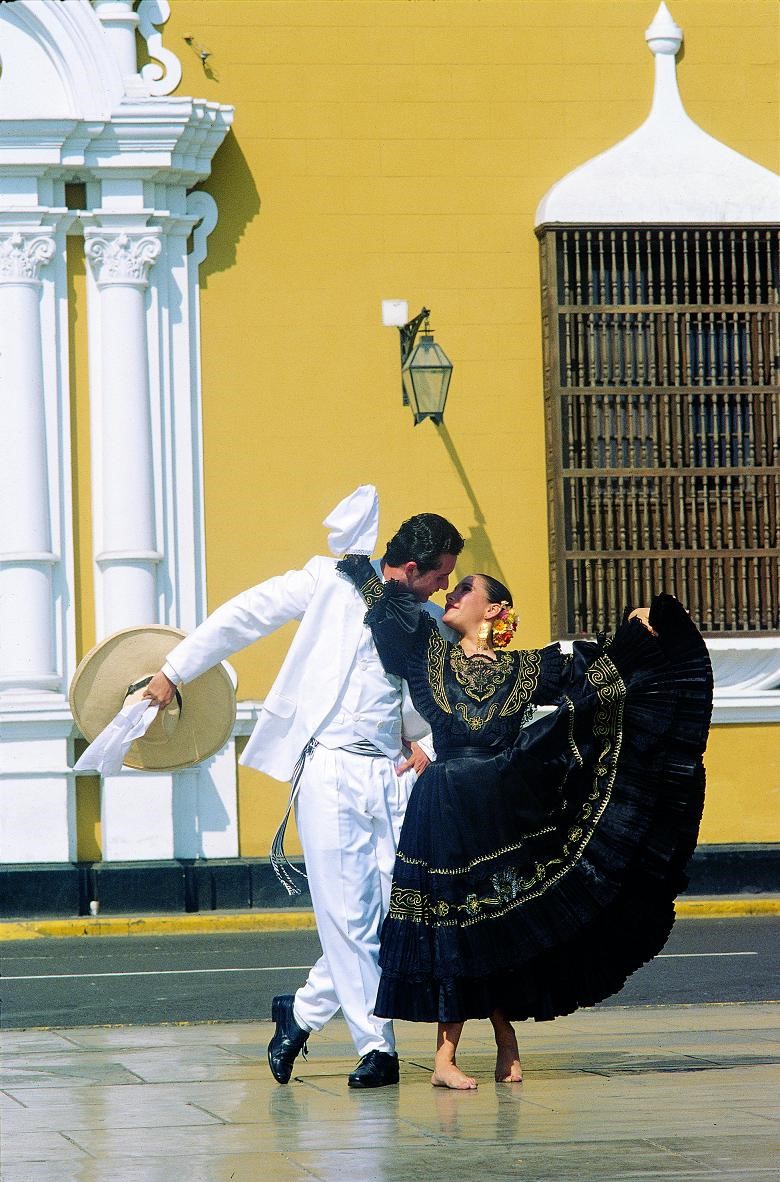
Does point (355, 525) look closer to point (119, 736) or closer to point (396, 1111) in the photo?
point (119, 736)

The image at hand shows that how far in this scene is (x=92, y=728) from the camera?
24.0ft

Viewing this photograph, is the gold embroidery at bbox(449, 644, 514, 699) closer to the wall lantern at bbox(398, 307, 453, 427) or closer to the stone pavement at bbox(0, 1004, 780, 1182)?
the stone pavement at bbox(0, 1004, 780, 1182)

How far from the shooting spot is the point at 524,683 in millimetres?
6605

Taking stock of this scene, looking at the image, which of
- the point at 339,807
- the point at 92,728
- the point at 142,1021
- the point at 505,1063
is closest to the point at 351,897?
the point at 339,807

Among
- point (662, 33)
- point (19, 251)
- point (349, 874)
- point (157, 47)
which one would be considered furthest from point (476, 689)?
point (662, 33)

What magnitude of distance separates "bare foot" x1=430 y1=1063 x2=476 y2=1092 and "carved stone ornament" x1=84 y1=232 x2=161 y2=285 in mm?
8664

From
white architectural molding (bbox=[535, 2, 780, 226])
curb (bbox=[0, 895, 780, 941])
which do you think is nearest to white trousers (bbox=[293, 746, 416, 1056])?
curb (bbox=[0, 895, 780, 941])

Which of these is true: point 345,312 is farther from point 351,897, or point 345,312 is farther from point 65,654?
point 351,897

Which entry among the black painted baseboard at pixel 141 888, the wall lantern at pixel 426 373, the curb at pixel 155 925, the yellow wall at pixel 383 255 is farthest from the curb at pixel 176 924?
the wall lantern at pixel 426 373

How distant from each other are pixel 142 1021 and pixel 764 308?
8056 mm

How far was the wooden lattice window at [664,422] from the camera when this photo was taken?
1468cm

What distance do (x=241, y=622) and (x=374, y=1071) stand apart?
1516 mm

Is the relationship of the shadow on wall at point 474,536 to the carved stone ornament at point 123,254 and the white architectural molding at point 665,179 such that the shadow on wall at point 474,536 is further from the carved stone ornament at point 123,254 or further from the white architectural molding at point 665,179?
the carved stone ornament at point 123,254

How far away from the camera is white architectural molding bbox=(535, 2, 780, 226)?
14.6 meters
